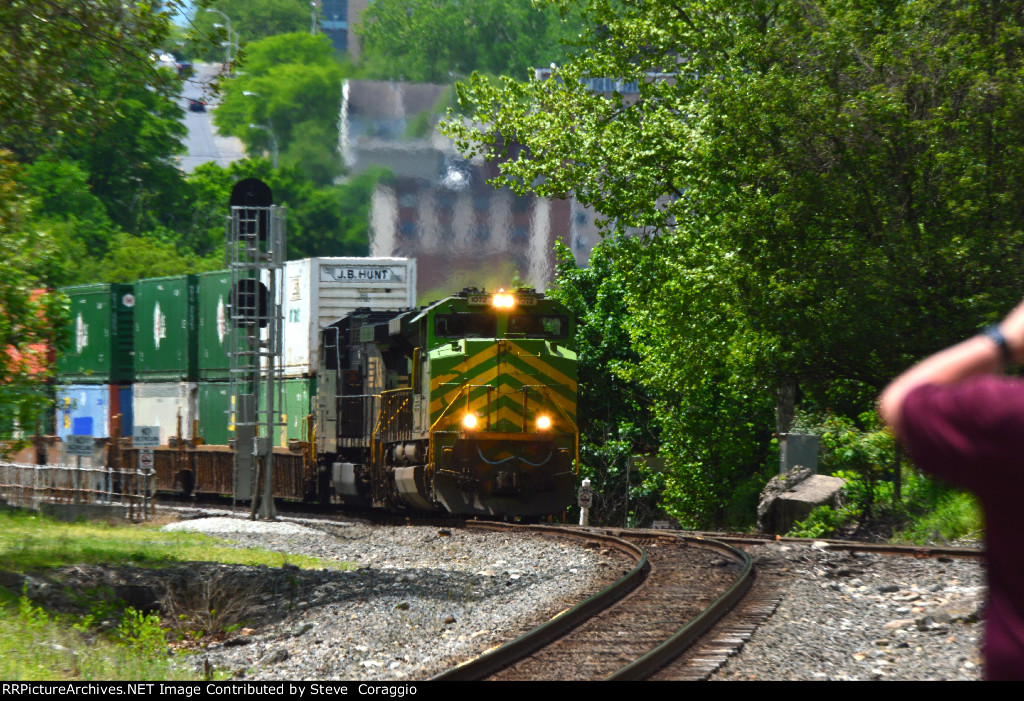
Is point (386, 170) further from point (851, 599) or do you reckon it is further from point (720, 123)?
point (851, 599)

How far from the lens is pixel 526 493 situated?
17.2 m

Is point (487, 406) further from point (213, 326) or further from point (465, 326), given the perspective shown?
point (213, 326)

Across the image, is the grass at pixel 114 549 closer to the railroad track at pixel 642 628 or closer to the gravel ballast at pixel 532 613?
the gravel ballast at pixel 532 613

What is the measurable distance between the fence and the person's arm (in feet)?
69.1

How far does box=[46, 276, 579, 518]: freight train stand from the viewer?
1714cm

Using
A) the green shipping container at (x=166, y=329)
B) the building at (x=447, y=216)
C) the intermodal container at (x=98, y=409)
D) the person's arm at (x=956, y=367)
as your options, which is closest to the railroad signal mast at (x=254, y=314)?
the building at (x=447, y=216)

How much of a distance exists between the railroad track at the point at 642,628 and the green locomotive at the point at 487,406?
14.5ft

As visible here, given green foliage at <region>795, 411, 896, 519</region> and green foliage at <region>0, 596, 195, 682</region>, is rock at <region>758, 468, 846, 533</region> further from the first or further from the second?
green foliage at <region>0, 596, 195, 682</region>

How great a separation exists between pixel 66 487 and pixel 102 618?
50.4 feet

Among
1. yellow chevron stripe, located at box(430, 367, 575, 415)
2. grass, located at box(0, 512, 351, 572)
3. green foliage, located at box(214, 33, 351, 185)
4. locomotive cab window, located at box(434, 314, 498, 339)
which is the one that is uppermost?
green foliage, located at box(214, 33, 351, 185)

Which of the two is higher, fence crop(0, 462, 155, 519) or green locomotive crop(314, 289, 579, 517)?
green locomotive crop(314, 289, 579, 517)

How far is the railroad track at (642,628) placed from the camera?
7.18 m

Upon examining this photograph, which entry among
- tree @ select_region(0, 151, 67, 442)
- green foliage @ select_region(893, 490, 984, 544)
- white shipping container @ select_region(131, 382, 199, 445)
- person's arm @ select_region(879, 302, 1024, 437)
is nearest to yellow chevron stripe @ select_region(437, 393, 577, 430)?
green foliage @ select_region(893, 490, 984, 544)

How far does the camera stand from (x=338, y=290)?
24.6 meters
